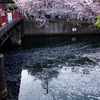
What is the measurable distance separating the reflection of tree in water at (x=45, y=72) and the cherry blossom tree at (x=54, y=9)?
674 inches

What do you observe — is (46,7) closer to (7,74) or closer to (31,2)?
(31,2)

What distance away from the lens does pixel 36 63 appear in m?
15.2

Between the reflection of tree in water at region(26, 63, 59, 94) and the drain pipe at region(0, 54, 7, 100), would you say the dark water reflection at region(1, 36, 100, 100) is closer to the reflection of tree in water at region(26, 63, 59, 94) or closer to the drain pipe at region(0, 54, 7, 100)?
the reflection of tree in water at region(26, 63, 59, 94)

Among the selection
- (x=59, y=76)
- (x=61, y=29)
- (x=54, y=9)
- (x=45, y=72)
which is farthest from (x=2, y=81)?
(x=54, y=9)

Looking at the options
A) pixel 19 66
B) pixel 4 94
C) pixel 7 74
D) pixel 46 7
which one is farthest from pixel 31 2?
pixel 4 94

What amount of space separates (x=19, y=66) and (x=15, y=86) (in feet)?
13.6

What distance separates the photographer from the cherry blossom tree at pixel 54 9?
29288 mm

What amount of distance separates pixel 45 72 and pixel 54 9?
69.3 ft

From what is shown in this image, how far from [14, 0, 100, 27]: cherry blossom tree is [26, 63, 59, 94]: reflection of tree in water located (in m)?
17.1

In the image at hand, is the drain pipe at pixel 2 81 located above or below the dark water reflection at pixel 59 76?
above

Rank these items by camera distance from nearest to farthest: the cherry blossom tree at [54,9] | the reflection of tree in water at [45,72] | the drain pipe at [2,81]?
the drain pipe at [2,81]
the reflection of tree in water at [45,72]
the cherry blossom tree at [54,9]

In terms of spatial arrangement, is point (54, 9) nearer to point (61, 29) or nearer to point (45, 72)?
point (61, 29)

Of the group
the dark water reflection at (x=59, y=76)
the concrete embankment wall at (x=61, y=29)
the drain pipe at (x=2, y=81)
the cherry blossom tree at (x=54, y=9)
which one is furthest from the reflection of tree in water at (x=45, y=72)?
the cherry blossom tree at (x=54, y=9)

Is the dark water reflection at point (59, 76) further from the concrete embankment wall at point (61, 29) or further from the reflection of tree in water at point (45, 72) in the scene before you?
the concrete embankment wall at point (61, 29)
